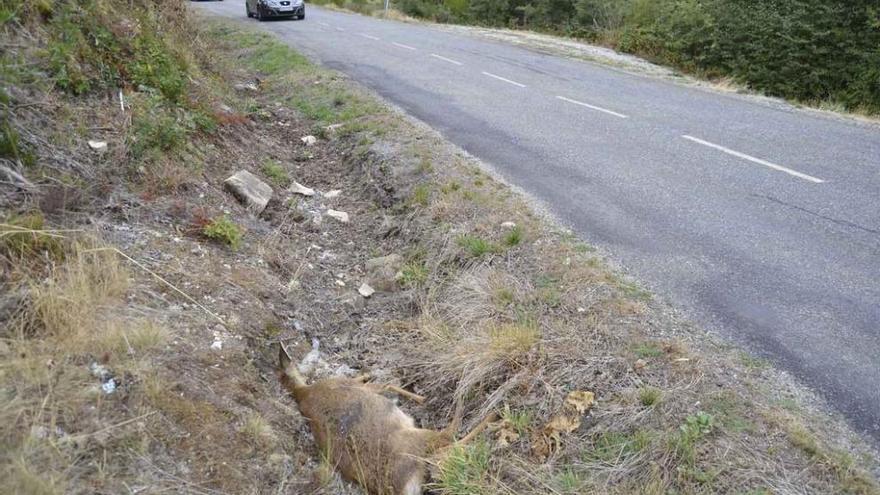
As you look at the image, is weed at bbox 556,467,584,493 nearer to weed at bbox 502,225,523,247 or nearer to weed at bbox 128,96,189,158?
weed at bbox 502,225,523,247

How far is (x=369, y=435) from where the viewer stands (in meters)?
3.31

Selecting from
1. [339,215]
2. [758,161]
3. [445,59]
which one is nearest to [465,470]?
[339,215]

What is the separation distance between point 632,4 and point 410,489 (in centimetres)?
2285

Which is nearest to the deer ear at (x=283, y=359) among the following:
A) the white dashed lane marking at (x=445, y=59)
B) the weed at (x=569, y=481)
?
the weed at (x=569, y=481)

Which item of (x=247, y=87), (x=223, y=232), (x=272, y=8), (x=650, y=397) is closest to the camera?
(x=650, y=397)

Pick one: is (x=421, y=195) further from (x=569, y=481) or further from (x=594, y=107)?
(x=594, y=107)

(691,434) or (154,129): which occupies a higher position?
(154,129)

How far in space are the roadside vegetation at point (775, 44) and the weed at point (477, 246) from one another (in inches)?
407

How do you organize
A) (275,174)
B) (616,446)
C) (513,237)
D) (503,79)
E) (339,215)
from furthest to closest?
(503,79)
(275,174)
(339,215)
(513,237)
(616,446)

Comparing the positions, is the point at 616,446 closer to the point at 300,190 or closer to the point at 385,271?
the point at 385,271

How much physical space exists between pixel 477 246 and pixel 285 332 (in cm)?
168

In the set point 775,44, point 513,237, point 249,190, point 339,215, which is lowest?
point 339,215

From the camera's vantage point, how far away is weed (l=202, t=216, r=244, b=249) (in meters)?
4.73

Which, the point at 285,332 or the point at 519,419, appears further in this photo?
the point at 285,332
